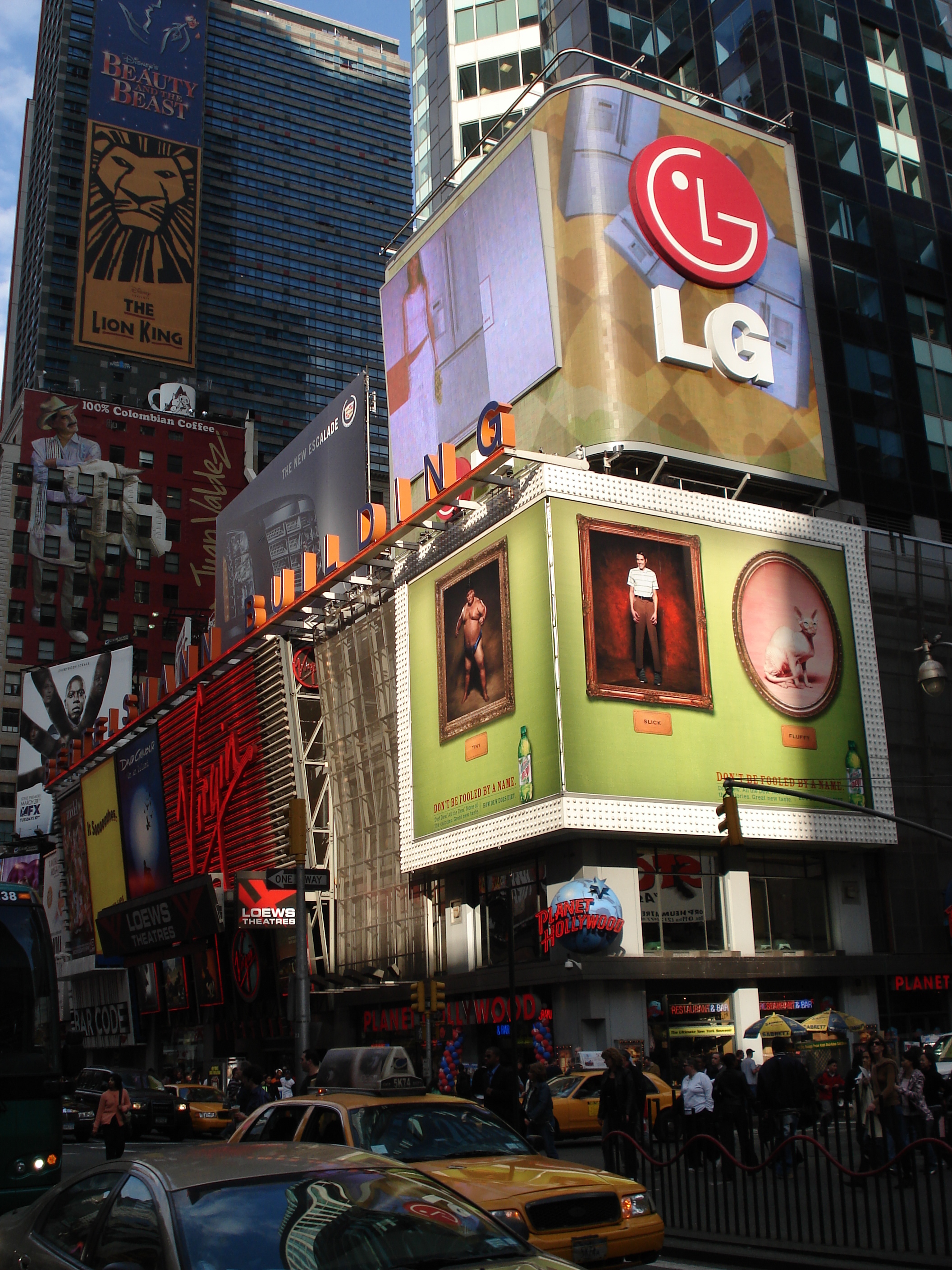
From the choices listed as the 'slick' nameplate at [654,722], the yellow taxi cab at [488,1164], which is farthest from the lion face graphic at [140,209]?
the yellow taxi cab at [488,1164]

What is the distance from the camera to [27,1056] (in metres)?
12.9

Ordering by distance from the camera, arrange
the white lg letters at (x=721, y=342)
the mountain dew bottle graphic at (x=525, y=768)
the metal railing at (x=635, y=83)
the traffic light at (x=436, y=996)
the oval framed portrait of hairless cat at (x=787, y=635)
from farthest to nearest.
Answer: the metal railing at (x=635, y=83), the white lg letters at (x=721, y=342), the oval framed portrait of hairless cat at (x=787, y=635), the mountain dew bottle graphic at (x=525, y=768), the traffic light at (x=436, y=996)

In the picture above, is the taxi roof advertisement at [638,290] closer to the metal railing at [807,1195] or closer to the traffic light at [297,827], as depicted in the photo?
the traffic light at [297,827]

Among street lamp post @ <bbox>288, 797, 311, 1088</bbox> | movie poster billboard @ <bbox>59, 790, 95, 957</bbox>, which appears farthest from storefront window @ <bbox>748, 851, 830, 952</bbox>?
movie poster billboard @ <bbox>59, 790, 95, 957</bbox>

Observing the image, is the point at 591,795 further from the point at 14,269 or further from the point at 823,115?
the point at 14,269

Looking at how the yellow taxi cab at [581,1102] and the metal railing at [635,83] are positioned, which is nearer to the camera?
the yellow taxi cab at [581,1102]

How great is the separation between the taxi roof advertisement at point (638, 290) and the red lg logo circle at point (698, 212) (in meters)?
0.06

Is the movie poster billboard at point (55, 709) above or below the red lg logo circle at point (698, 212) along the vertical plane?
below

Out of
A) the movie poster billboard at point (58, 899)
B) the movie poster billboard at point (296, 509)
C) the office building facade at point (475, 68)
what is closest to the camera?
the movie poster billboard at point (296, 509)

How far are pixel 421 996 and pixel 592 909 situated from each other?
8279mm

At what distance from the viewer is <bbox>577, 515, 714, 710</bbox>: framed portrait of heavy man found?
1396 inches

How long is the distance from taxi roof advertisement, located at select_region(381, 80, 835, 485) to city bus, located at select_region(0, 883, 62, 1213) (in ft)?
95.1

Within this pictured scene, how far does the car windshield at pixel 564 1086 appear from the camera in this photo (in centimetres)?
2595

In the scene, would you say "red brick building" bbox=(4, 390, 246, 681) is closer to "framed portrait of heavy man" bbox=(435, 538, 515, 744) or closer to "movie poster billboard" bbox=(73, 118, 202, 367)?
"movie poster billboard" bbox=(73, 118, 202, 367)
